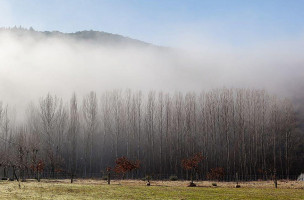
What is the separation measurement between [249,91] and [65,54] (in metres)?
117

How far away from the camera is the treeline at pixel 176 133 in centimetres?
9169

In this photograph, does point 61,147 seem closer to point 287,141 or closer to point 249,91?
point 249,91

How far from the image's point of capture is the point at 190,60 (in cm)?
16712

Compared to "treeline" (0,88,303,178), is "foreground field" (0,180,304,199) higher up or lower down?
lower down

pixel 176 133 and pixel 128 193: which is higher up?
pixel 176 133

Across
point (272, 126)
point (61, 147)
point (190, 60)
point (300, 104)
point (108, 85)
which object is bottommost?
point (61, 147)

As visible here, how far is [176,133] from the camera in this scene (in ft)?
315

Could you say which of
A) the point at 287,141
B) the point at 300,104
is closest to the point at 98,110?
the point at 287,141

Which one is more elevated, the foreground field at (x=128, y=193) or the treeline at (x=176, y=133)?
the treeline at (x=176, y=133)

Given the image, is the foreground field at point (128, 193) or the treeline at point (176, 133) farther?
the treeline at point (176, 133)

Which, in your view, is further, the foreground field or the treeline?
the treeline

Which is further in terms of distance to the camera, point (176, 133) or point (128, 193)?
point (176, 133)

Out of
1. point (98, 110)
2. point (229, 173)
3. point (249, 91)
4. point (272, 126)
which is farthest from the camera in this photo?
point (98, 110)

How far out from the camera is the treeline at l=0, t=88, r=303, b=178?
301 ft
